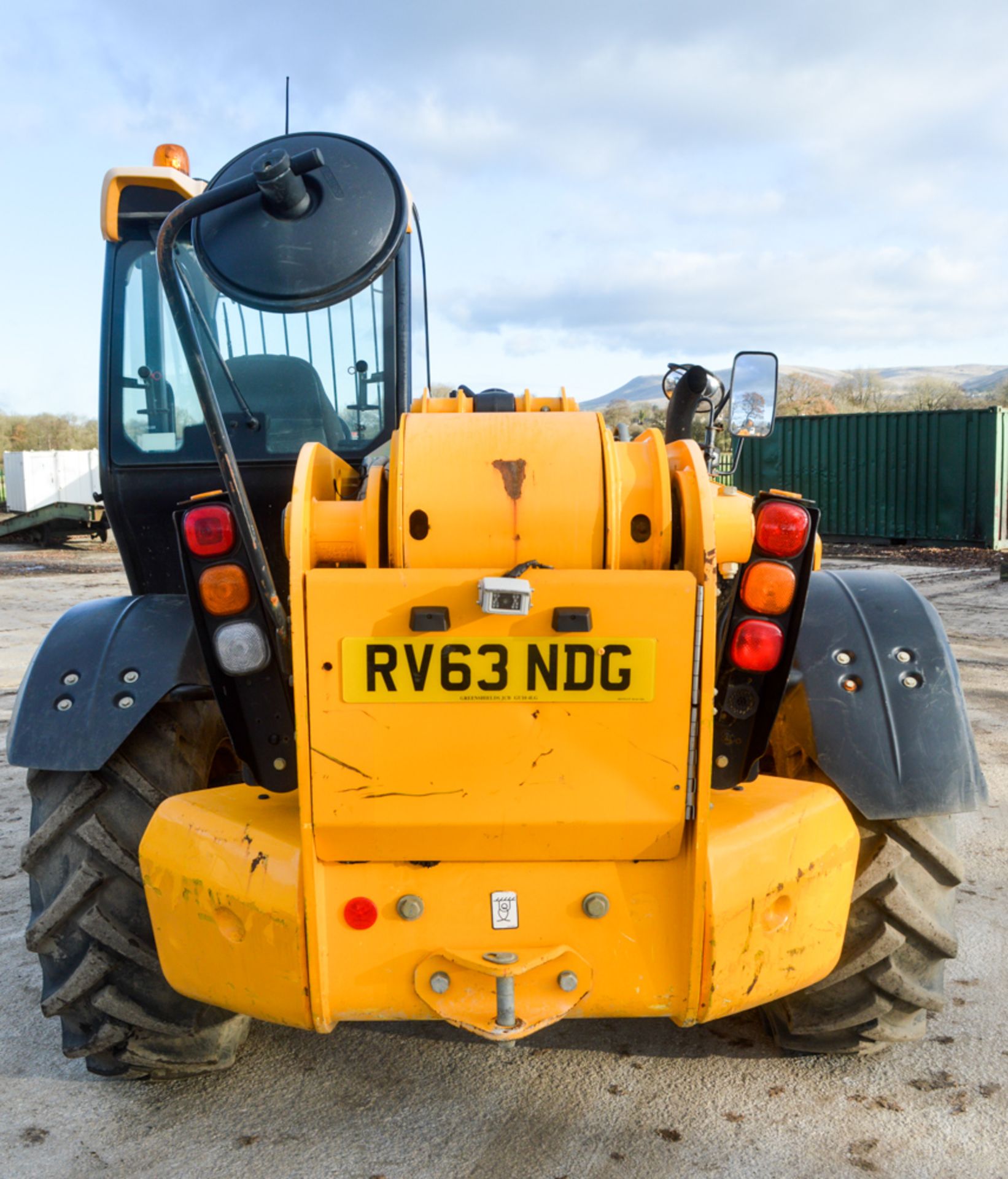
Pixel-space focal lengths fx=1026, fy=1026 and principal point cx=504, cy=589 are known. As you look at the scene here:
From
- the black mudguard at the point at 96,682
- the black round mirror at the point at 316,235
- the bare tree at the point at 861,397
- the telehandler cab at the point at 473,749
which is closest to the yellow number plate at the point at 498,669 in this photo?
the telehandler cab at the point at 473,749

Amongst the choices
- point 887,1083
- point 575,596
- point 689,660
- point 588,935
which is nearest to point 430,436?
point 575,596

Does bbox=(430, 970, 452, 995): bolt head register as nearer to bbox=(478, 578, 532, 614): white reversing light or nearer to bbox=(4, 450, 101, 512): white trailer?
bbox=(478, 578, 532, 614): white reversing light

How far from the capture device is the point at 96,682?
8.68ft

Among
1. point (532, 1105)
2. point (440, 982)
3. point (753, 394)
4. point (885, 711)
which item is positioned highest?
point (753, 394)

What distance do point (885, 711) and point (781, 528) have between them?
63 centimetres

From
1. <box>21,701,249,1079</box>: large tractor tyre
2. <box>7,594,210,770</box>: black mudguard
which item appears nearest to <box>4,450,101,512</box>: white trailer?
<box>7,594,210,770</box>: black mudguard

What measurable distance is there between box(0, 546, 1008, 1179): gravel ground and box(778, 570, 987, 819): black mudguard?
0.82 meters

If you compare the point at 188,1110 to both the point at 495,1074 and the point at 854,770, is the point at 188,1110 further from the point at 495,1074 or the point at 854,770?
the point at 854,770

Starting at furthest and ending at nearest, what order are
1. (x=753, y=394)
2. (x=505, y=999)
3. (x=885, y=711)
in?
1. (x=753, y=394)
2. (x=885, y=711)
3. (x=505, y=999)

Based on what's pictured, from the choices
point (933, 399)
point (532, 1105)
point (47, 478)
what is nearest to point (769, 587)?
point (532, 1105)

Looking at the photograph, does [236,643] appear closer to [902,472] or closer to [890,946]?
[890,946]

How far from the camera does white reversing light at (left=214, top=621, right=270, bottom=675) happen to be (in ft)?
7.68

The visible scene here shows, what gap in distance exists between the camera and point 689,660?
2139mm

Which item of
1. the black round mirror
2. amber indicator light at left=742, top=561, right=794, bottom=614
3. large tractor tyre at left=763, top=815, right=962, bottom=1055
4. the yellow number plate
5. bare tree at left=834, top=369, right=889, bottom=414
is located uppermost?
bare tree at left=834, top=369, right=889, bottom=414
